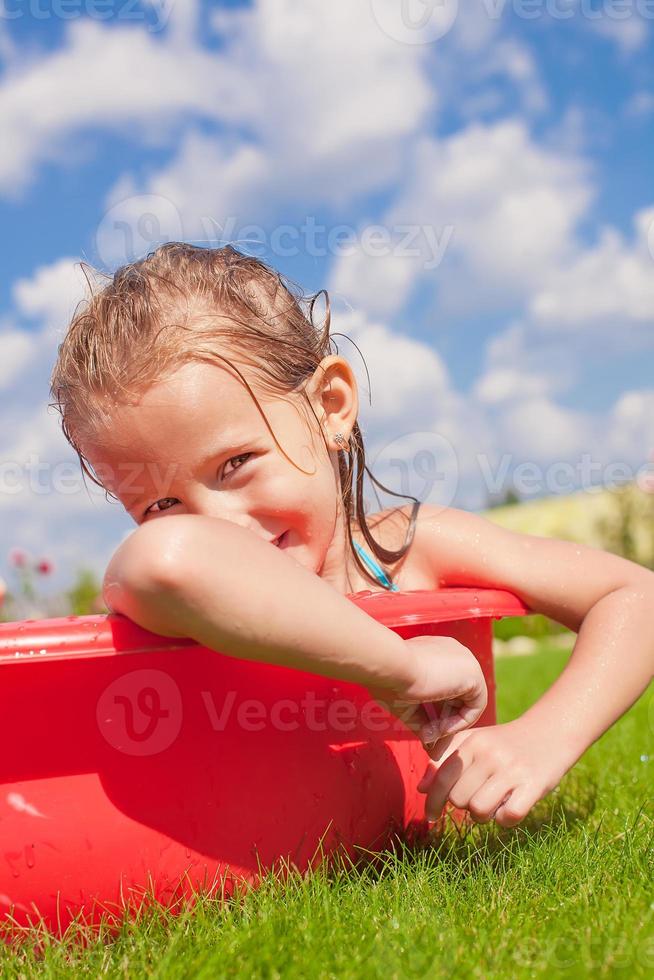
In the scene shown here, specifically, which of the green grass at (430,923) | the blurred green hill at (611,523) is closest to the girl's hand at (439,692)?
the green grass at (430,923)

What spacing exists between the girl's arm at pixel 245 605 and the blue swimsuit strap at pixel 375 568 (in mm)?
613

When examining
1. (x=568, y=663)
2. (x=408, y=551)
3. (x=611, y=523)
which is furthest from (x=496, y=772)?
(x=611, y=523)

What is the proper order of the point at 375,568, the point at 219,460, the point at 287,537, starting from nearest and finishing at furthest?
the point at 219,460 < the point at 287,537 < the point at 375,568

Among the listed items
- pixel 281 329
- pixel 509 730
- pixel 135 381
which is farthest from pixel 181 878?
pixel 281 329

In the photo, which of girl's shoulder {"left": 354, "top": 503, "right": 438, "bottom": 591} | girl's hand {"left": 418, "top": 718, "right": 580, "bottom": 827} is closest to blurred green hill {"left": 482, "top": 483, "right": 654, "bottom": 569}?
girl's shoulder {"left": 354, "top": 503, "right": 438, "bottom": 591}

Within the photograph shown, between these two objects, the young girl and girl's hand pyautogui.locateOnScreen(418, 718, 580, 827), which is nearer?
the young girl

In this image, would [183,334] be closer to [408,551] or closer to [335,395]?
[335,395]

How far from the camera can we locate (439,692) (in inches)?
60.1

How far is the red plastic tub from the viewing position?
4.80ft

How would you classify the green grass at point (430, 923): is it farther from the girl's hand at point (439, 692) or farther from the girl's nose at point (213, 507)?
the girl's nose at point (213, 507)

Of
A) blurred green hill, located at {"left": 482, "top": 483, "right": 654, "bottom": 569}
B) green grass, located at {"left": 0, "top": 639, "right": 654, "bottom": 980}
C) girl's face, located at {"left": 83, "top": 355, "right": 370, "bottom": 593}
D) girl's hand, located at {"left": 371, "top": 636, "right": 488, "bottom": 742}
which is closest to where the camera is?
green grass, located at {"left": 0, "top": 639, "right": 654, "bottom": 980}

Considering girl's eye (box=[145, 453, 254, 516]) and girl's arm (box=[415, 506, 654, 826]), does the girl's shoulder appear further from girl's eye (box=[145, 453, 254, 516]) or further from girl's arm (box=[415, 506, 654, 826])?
girl's eye (box=[145, 453, 254, 516])

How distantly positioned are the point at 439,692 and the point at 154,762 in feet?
1.53

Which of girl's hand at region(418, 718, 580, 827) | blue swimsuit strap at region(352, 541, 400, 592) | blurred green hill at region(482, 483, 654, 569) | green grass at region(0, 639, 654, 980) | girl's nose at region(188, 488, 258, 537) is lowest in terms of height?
blurred green hill at region(482, 483, 654, 569)
